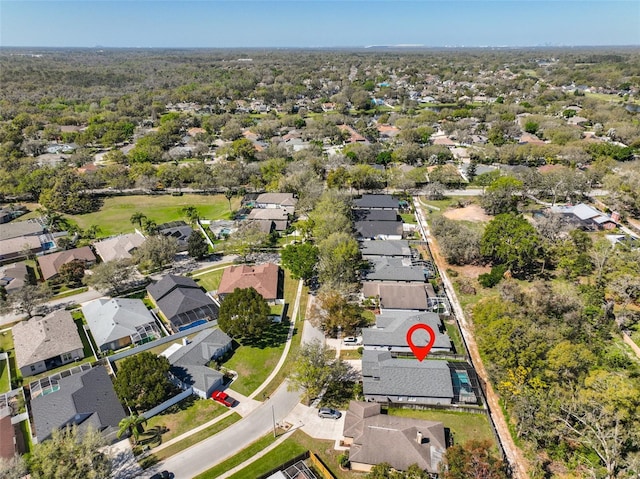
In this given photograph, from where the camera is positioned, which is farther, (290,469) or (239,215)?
(239,215)

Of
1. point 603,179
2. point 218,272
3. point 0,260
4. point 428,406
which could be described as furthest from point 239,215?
point 603,179

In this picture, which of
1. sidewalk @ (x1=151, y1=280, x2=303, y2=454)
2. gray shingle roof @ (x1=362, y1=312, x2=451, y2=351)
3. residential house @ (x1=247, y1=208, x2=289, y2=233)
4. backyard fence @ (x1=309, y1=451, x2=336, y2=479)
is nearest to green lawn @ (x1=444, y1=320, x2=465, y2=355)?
gray shingle roof @ (x1=362, y1=312, x2=451, y2=351)

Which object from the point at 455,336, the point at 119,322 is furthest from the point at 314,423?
the point at 119,322

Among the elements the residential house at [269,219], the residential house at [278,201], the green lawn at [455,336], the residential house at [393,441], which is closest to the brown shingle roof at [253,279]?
the residential house at [269,219]

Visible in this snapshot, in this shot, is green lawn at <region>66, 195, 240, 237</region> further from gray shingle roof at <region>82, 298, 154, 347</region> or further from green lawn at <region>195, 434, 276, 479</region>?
green lawn at <region>195, 434, 276, 479</region>

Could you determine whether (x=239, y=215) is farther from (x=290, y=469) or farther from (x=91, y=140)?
(x=91, y=140)

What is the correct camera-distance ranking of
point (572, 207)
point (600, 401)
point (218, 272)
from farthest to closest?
1. point (572, 207)
2. point (218, 272)
3. point (600, 401)
